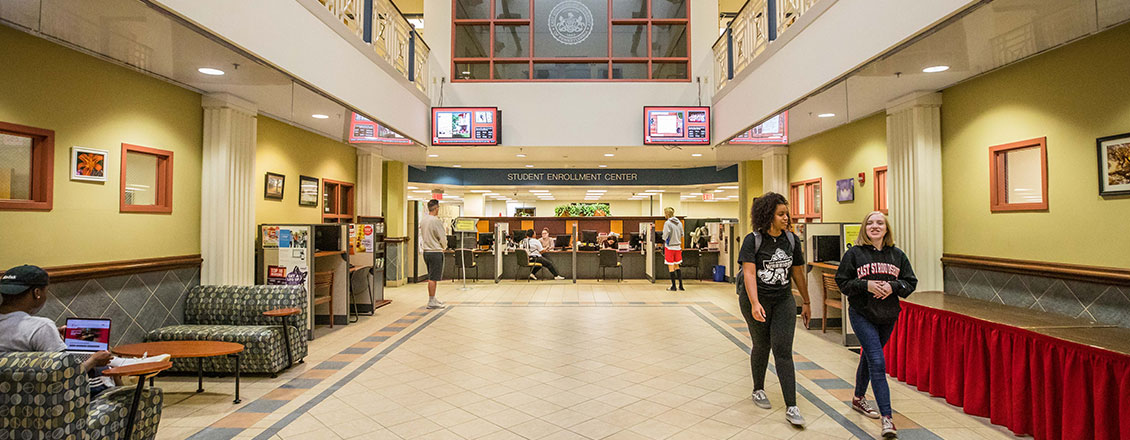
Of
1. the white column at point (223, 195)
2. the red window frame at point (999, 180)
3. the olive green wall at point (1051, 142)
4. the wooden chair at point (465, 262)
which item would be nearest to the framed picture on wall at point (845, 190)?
the olive green wall at point (1051, 142)

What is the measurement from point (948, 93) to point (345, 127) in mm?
7406

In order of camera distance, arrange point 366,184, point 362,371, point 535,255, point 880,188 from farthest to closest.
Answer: point 535,255 → point 366,184 → point 880,188 → point 362,371

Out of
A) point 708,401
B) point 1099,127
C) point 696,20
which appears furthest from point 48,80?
point 696,20

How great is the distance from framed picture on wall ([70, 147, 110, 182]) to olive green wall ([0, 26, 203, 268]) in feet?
0.14

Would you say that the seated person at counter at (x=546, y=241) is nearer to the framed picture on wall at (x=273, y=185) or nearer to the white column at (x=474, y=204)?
the framed picture on wall at (x=273, y=185)

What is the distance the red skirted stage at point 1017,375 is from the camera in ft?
8.82

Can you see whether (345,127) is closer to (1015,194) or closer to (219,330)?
(219,330)

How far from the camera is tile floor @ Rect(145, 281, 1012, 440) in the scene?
345cm

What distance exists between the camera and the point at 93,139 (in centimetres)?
446

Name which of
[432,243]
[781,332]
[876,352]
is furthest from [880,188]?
[432,243]

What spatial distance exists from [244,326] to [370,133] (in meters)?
3.88

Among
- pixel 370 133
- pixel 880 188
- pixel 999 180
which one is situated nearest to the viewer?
pixel 999 180

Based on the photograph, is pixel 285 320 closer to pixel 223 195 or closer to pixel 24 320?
pixel 223 195

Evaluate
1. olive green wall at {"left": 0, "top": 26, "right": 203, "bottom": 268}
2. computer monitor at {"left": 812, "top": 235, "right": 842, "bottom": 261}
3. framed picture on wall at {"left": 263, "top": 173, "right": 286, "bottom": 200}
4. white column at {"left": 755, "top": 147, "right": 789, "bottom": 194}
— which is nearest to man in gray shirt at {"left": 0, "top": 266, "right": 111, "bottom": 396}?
olive green wall at {"left": 0, "top": 26, "right": 203, "bottom": 268}
